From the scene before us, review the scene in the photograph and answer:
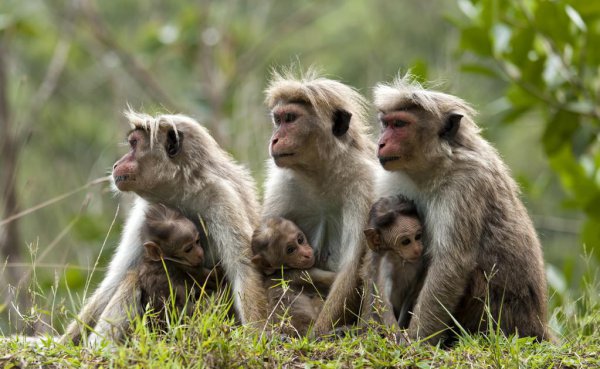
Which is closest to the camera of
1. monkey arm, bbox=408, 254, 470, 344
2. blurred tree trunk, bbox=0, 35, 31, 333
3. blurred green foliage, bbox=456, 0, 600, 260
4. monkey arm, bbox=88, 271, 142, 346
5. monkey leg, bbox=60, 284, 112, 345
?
monkey arm, bbox=408, 254, 470, 344

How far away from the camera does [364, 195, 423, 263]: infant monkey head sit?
24.2 ft

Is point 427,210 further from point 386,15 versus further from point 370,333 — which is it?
point 386,15

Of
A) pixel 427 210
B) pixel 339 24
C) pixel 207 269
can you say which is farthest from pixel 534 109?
pixel 339 24

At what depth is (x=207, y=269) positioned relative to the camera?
8094 mm

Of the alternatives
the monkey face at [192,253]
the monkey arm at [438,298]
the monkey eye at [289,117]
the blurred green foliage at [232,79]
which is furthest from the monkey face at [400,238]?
the blurred green foliage at [232,79]

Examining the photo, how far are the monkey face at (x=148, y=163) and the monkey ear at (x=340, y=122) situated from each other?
4.53 ft

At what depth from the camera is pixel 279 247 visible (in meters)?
7.79

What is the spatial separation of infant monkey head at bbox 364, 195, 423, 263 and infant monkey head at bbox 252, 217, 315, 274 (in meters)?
0.73

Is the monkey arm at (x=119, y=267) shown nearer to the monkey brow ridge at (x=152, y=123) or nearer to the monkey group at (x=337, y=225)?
the monkey group at (x=337, y=225)

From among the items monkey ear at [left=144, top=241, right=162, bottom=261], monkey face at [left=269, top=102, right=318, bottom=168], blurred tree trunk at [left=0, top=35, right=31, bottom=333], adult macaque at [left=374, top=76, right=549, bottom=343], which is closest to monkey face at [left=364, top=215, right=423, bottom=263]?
adult macaque at [left=374, top=76, right=549, bottom=343]

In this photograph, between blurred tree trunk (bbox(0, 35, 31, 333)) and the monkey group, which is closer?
the monkey group

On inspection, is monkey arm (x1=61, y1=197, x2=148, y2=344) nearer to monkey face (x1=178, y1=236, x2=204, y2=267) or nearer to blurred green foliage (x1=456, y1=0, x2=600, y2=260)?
monkey face (x1=178, y1=236, x2=204, y2=267)

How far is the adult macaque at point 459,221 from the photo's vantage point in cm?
725

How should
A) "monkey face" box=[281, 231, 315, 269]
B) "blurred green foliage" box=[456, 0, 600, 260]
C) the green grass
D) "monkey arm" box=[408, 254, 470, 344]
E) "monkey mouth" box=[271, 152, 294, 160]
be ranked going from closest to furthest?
the green grass < "monkey arm" box=[408, 254, 470, 344] < "monkey face" box=[281, 231, 315, 269] < "monkey mouth" box=[271, 152, 294, 160] < "blurred green foliage" box=[456, 0, 600, 260]
